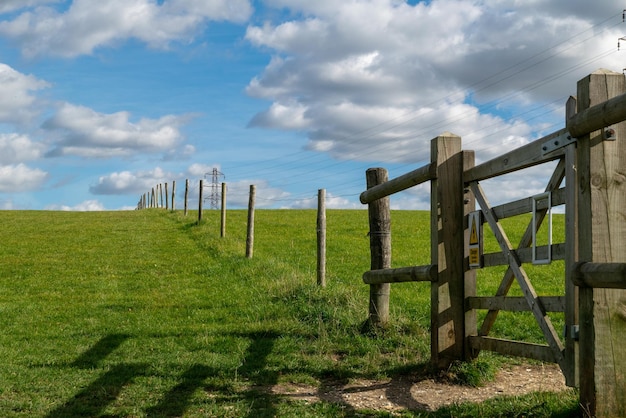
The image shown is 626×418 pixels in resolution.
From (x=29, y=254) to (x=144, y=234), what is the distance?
621 centimetres

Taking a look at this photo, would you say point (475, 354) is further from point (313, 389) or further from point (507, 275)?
point (313, 389)

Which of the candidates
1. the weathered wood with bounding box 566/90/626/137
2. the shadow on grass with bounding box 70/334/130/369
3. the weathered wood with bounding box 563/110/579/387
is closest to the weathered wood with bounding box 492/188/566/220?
the weathered wood with bounding box 563/110/579/387

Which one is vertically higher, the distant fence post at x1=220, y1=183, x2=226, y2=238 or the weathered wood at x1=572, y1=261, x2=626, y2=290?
the distant fence post at x1=220, y1=183, x2=226, y2=238

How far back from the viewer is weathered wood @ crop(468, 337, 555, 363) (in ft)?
20.0

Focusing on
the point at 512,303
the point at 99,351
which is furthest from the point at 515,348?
the point at 99,351

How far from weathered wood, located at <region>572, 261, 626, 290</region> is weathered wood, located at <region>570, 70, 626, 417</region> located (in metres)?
0.11

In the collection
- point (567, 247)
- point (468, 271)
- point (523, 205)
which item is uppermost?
point (523, 205)

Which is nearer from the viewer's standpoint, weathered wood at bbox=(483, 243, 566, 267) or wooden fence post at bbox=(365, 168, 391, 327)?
weathered wood at bbox=(483, 243, 566, 267)

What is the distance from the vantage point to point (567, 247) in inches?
221

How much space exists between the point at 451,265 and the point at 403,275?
0.97 metres

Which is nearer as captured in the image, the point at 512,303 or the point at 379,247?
the point at 512,303

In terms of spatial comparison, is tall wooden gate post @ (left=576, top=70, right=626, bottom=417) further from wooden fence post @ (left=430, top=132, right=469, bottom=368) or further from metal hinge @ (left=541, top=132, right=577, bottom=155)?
wooden fence post @ (left=430, top=132, right=469, bottom=368)

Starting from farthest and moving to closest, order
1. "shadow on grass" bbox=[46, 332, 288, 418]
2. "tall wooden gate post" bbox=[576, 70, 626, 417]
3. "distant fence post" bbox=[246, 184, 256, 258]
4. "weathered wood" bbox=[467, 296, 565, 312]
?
"distant fence post" bbox=[246, 184, 256, 258] < "shadow on grass" bbox=[46, 332, 288, 418] < "weathered wood" bbox=[467, 296, 565, 312] < "tall wooden gate post" bbox=[576, 70, 626, 417]

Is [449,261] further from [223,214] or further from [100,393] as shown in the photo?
[223,214]
